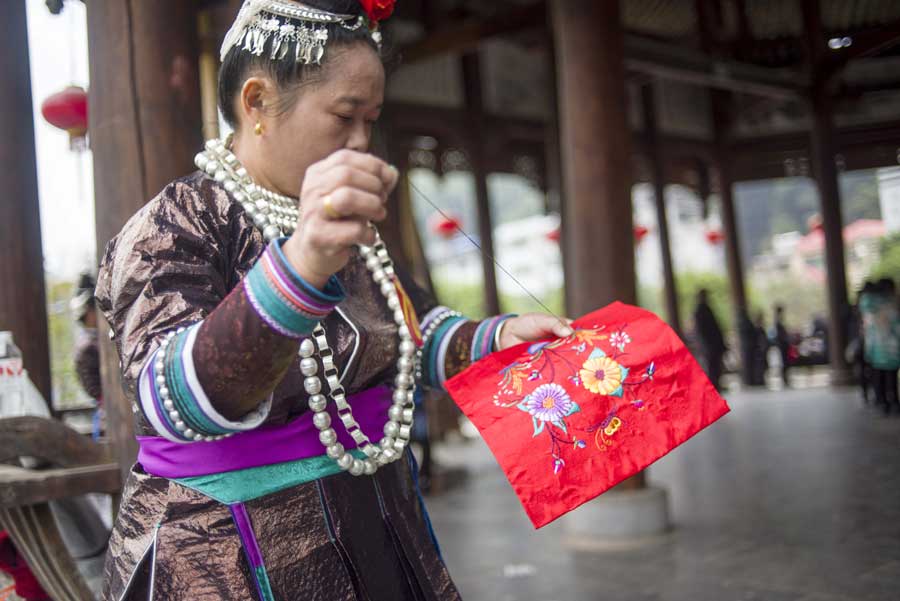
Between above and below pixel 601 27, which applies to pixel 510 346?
below

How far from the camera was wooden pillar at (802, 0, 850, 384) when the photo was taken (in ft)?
30.9

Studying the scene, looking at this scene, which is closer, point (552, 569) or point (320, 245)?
point (320, 245)

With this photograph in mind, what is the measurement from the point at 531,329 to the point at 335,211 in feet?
2.52

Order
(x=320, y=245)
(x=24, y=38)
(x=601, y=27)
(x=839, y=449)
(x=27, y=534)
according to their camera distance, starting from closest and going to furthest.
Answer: (x=320, y=245) < (x=27, y=534) < (x=24, y=38) < (x=601, y=27) < (x=839, y=449)

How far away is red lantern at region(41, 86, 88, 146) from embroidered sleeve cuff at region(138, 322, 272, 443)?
12.6 feet

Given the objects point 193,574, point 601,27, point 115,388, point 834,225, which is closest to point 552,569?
point 115,388

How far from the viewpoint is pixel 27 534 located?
2207mm

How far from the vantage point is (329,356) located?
1260 mm

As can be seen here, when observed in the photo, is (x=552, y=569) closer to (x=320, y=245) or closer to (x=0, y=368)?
(x=0, y=368)

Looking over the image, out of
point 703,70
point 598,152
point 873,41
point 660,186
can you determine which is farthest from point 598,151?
point 660,186

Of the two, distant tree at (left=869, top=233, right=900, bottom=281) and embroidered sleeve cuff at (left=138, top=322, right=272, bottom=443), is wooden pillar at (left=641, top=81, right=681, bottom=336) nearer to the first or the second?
distant tree at (left=869, top=233, right=900, bottom=281)

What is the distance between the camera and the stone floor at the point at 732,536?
3.79 meters

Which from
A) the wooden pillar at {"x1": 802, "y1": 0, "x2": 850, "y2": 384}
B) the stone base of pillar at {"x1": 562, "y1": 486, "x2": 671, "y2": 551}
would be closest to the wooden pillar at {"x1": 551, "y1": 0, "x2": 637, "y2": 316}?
the stone base of pillar at {"x1": 562, "y1": 486, "x2": 671, "y2": 551}

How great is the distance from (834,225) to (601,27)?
271 inches
